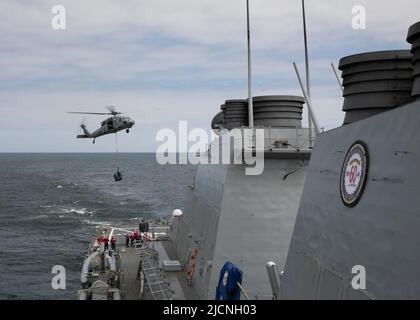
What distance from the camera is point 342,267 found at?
915 centimetres

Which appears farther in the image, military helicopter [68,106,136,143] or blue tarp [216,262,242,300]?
military helicopter [68,106,136,143]

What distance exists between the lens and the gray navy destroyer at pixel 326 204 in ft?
24.9

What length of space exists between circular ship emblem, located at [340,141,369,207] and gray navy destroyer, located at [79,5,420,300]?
2 centimetres

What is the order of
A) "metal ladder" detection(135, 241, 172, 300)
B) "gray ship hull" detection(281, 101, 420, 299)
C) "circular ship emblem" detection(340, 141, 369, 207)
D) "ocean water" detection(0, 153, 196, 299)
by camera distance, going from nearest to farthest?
"gray ship hull" detection(281, 101, 420, 299) → "circular ship emblem" detection(340, 141, 369, 207) → "metal ladder" detection(135, 241, 172, 300) → "ocean water" detection(0, 153, 196, 299)

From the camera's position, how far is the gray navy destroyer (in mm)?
7578

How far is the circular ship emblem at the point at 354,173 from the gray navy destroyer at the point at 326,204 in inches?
0.9

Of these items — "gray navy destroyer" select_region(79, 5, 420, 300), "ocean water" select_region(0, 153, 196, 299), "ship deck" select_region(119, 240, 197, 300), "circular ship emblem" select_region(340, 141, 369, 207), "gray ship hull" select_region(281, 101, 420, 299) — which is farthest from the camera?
"ocean water" select_region(0, 153, 196, 299)

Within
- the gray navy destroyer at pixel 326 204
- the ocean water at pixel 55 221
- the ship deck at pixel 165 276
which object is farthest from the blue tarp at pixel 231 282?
the ocean water at pixel 55 221

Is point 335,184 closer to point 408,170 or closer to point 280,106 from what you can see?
point 408,170

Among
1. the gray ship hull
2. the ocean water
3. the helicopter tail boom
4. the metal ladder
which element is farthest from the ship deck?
the helicopter tail boom

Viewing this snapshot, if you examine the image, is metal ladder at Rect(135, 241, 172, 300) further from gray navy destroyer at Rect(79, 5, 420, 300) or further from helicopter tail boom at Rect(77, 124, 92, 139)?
helicopter tail boom at Rect(77, 124, 92, 139)

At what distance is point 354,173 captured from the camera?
928 cm

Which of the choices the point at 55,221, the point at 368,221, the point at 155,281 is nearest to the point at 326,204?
the point at 368,221
